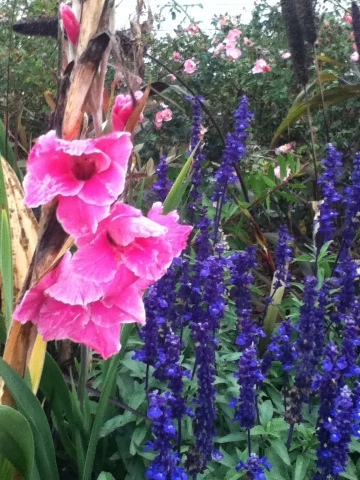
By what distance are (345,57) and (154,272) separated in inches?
142

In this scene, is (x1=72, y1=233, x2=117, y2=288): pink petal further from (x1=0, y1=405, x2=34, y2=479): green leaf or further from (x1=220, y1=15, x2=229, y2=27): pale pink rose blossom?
(x1=220, y1=15, x2=229, y2=27): pale pink rose blossom

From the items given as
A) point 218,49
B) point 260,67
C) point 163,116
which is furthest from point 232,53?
point 163,116

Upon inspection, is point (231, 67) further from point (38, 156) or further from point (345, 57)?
point (38, 156)

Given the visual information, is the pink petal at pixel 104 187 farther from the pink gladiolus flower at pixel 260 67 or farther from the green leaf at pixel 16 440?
the pink gladiolus flower at pixel 260 67

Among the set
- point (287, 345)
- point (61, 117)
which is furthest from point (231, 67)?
point (61, 117)

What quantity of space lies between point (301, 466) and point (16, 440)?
77cm

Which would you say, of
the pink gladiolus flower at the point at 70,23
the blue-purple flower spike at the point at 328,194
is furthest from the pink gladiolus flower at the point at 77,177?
the blue-purple flower spike at the point at 328,194

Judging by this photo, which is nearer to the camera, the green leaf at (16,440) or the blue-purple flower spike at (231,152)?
the green leaf at (16,440)

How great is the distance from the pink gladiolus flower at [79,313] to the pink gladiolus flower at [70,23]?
224mm

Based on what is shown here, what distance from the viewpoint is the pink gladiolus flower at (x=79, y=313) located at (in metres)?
0.61

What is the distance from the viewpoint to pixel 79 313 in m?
0.62

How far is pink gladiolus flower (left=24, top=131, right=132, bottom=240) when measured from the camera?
0.53 meters

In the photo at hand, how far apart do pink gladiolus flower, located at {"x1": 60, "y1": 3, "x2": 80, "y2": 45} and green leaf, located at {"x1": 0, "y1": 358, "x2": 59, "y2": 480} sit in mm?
359

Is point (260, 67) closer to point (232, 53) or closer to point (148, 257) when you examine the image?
point (232, 53)
